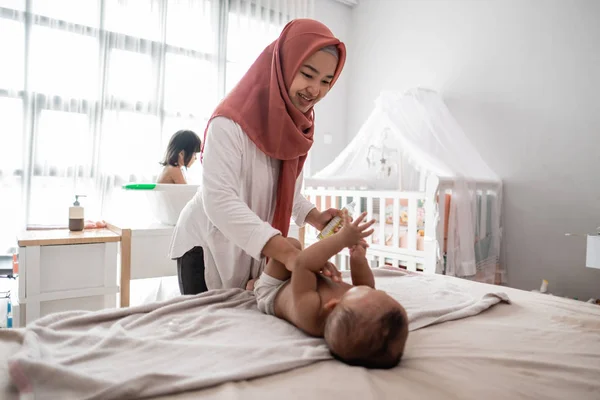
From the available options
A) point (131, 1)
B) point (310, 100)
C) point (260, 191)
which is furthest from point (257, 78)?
point (131, 1)

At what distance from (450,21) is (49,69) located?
320 cm

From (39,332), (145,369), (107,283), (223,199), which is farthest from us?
(107,283)

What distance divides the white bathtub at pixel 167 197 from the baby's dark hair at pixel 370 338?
1.44 m

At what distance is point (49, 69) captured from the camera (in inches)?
110

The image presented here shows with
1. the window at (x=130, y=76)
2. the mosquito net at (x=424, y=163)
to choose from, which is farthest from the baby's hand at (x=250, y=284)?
the window at (x=130, y=76)

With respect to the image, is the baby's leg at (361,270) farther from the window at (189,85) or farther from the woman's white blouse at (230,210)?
the window at (189,85)

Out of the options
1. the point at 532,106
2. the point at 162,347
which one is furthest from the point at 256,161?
the point at 532,106

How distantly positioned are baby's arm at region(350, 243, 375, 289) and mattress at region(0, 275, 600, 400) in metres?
0.21

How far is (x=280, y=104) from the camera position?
3.87 feet

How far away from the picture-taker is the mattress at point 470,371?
2.25 ft

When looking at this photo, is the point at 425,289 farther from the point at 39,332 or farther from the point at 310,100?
the point at 39,332

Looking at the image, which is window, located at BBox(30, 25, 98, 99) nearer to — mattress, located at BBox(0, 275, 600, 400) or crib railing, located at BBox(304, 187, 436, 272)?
crib railing, located at BBox(304, 187, 436, 272)

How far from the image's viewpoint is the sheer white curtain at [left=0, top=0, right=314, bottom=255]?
107 inches

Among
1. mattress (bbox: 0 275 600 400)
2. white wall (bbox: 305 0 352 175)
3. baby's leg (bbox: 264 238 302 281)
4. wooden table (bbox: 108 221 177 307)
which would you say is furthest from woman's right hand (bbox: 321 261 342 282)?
white wall (bbox: 305 0 352 175)
